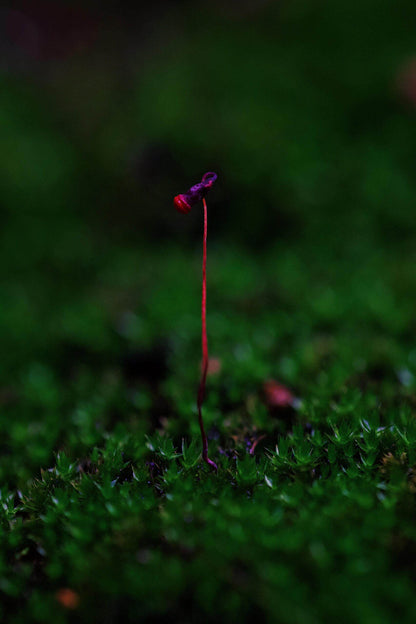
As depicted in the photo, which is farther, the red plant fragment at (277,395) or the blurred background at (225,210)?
the blurred background at (225,210)

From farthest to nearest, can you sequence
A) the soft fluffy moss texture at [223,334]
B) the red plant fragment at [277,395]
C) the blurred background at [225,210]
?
the blurred background at [225,210] < the red plant fragment at [277,395] < the soft fluffy moss texture at [223,334]

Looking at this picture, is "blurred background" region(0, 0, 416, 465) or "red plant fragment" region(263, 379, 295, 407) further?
"blurred background" region(0, 0, 416, 465)

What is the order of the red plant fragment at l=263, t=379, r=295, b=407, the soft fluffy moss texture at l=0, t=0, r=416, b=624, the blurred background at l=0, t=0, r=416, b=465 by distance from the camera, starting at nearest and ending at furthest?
the soft fluffy moss texture at l=0, t=0, r=416, b=624, the red plant fragment at l=263, t=379, r=295, b=407, the blurred background at l=0, t=0, r=416, b=465

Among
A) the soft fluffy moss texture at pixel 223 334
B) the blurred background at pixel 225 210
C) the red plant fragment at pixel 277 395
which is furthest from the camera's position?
the blurred background at pixel 225 210

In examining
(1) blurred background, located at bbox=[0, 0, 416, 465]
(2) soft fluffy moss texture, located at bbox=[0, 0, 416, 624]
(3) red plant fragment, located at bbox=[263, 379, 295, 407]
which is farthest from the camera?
(1) blurred background, located at bbox=[0, 0, 416, 465]

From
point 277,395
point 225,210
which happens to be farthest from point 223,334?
point 225,210
